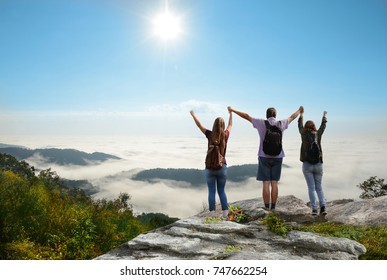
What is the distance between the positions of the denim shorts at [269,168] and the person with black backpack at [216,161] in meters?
1.32

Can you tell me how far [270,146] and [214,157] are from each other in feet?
5.62

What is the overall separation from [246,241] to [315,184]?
155 inches

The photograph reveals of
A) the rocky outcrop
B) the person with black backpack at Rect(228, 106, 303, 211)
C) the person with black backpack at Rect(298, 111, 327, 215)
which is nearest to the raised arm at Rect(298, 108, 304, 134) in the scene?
the person with black backpack at Rect(298, 111, 327, 215)

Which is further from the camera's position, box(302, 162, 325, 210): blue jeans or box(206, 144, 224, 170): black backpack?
box(302, 162, 325, 210): blue jeans

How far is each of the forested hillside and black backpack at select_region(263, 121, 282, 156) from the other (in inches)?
197

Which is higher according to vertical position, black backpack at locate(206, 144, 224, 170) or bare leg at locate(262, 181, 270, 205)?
black backpack at locate(206, 144, 224, 170)

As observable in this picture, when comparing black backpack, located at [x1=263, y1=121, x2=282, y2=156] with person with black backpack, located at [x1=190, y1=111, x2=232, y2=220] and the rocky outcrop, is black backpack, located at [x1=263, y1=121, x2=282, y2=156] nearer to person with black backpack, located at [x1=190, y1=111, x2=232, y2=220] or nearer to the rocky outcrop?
person with black backpack, located at [x1=190, y1=111, x2=232, y2=220]

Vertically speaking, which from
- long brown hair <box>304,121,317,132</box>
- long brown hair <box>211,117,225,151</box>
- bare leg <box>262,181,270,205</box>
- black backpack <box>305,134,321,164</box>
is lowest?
bare leg <box>262,181,270,205</box>

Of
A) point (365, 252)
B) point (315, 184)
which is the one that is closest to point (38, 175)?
point (315, 184)

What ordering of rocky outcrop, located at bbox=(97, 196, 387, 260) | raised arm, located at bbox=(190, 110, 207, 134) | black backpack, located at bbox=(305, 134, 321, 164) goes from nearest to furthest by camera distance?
rocky outcrop, located at bbox=(97, 196, 387, 260), raised arm, located at bbox=(190, 110, 207, 134), black backpack, located at bbox=(305, 134, 321, 164)

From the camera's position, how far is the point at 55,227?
1245cm

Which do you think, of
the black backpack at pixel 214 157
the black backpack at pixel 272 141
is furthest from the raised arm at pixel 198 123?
the black backpack at pixel 272 141

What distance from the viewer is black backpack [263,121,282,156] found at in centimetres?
1130
